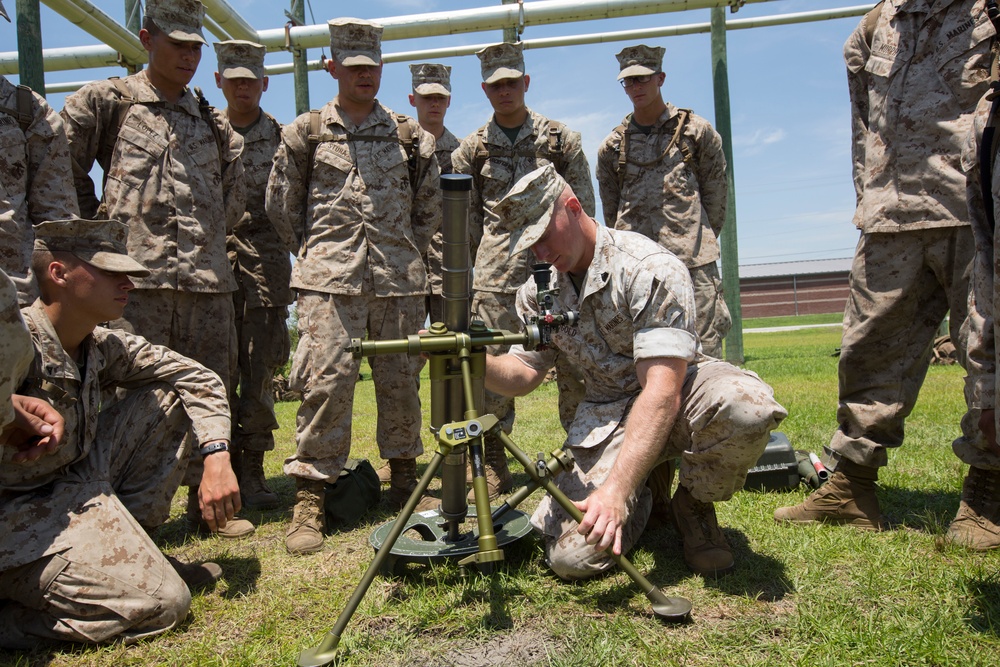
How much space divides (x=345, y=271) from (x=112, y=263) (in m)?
1.42

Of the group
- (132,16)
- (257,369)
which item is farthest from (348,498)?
(132,16)

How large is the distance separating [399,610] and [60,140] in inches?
123

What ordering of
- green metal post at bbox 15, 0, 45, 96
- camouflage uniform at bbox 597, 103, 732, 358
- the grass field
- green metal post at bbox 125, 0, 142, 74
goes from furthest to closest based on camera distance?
1. green metal post at bbox 125, 0, 142, 74
2. camouflage uniform at bbox 597, 103, 732, 358
3. green metal post at bbox 15, 0, 45, 96
4. the grass field

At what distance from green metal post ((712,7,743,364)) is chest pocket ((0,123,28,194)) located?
7839 millimetres

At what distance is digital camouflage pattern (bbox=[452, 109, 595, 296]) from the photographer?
5543 millimetres

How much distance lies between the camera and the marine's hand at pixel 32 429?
10.00 ft

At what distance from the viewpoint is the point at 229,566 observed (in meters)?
3.91

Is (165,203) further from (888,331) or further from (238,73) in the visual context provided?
(888,331)

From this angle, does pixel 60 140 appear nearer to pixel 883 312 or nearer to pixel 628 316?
pixel 628 316

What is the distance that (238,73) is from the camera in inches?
231

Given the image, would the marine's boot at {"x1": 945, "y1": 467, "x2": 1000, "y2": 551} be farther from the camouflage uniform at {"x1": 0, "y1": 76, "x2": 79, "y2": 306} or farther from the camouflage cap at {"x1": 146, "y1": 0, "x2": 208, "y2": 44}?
the camouflage cap at {"x1": 146, "y1": 0, "x2": 208, "y2": 44}

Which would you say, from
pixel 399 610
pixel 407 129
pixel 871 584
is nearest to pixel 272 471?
pixel 407 129

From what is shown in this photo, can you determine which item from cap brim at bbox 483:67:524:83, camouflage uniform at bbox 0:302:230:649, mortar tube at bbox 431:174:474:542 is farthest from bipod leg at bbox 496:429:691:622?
cap brim at bbox 483:67:524:83

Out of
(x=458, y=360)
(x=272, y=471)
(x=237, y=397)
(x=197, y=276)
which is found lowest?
(x=272, y=471)
